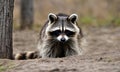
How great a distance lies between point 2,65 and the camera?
27.1ft

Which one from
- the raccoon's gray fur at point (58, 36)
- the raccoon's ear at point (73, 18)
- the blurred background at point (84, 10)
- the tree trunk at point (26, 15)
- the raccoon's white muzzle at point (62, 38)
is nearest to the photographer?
the raccoon's white muzzle at point (62, 38)

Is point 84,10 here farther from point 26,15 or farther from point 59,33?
point 59,33

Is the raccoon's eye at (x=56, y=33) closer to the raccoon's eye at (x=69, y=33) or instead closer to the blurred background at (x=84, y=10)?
the raccoon's eye at (x=69, y=33)

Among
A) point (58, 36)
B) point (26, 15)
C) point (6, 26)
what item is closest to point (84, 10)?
point (26, 15)

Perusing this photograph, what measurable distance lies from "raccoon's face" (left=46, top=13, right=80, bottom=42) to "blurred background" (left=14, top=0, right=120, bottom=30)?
11010 millimetres

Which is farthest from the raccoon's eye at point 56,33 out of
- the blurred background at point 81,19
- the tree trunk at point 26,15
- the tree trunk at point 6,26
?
the tree trunk at point 26,15

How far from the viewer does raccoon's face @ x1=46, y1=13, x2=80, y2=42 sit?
32.4 ft

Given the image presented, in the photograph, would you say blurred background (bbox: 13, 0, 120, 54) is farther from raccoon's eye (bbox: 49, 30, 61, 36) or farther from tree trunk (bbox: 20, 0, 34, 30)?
raccoon's eye (bbox: 49, 30, 61, 36)

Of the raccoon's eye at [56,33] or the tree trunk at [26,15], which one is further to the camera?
the tree trunk at [26,15]

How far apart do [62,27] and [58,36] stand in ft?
0.65

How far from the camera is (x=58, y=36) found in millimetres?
9859

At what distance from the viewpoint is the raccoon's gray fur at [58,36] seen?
996 centimetres

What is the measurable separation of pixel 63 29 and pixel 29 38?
6801mm

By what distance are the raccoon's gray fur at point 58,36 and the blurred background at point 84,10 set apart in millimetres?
10898
